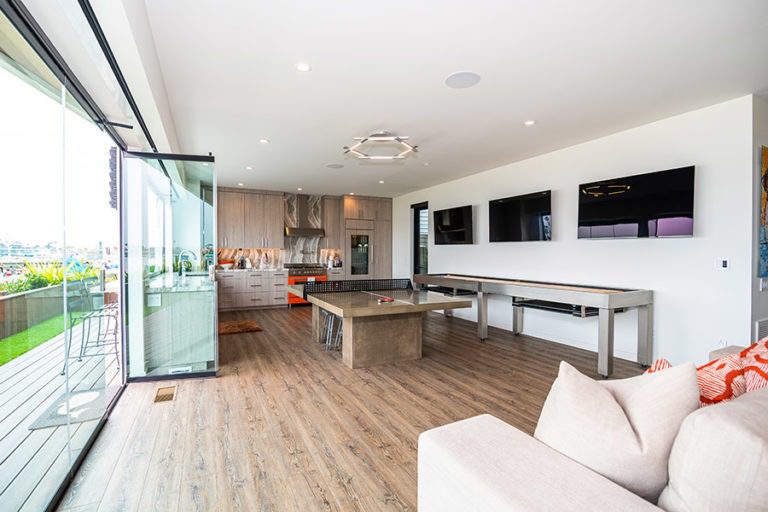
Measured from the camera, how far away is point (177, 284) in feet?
12.2

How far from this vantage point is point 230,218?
8.12 m

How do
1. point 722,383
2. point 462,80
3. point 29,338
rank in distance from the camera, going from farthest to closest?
point 462,80 < point 29,338 < point 722,383

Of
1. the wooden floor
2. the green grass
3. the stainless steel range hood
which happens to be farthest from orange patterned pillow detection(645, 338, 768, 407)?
the stainless steel range hood

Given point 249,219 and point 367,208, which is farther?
point 367,208

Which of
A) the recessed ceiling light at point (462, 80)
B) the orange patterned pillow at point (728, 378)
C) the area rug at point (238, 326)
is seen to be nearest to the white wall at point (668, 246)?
the recessed ceiling light at point (462, 80)

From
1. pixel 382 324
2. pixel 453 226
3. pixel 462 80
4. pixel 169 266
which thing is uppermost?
pixel 462 80

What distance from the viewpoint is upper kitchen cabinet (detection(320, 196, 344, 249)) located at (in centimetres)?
909

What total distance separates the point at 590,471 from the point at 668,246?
392 centimetres

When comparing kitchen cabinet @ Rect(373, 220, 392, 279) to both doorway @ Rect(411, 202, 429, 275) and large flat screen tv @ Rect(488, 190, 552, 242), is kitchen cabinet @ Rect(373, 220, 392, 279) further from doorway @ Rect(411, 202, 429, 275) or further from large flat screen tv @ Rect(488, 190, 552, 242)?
large flat screen tv @ Rect(488, 190, 552, 242)

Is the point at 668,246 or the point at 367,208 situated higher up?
the point at 367,208

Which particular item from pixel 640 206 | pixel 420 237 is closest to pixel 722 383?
pixel 640 206

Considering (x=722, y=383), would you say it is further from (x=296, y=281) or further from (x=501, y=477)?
(x=296, y=281)

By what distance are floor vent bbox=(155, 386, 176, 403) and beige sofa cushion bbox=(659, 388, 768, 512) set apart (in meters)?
3.47

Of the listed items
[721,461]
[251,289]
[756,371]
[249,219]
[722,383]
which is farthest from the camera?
[249,219]
